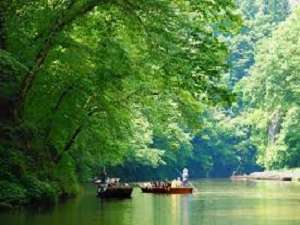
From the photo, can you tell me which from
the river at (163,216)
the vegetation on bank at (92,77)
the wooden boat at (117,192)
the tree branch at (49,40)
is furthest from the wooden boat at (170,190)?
the tree branch at (49,40)

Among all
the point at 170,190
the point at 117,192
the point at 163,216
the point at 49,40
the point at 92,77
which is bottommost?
the point at 163,216

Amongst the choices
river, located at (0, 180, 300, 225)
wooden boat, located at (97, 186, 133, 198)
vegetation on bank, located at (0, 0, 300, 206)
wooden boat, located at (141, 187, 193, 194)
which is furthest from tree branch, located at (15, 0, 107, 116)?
wooden boat, located at (141, 187, 193, 194)

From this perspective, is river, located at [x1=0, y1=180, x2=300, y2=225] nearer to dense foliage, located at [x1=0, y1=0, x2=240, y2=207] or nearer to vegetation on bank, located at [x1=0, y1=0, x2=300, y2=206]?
vegetation on bank, located at [x1=0, y1=0, x2=300, y2=206]

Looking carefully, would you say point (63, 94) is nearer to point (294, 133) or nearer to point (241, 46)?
point (294, 133)

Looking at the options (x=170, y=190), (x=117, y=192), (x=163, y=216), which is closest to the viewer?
(x=163, y=216)

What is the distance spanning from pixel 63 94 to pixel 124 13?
1128cm

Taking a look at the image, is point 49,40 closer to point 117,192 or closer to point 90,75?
point 90,75

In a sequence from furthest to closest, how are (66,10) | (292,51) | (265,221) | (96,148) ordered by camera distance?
(292,51)
(96,148)
(66,10)
(265,221)

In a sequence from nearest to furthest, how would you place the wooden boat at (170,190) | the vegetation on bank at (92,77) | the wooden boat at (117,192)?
1. the vegetation on bank at (92,77)
2. the wooden boat at (117,192)
3. the wooden boat at (170,190)

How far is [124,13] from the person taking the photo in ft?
76.9

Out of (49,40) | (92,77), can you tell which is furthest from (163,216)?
(92,77)

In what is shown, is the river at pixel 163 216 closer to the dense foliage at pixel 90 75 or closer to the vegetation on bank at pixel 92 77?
the vegetation on bank at pixel 92 77

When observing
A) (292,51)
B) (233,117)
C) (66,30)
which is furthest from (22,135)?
(233,117)

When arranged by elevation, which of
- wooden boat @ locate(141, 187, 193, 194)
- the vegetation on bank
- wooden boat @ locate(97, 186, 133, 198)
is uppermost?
the vegetation on bank
